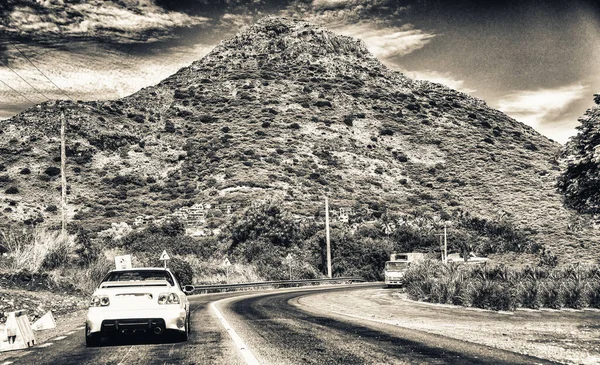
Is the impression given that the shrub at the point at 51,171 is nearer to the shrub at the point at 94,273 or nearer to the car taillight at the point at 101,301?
the shrub at the point at 94,273

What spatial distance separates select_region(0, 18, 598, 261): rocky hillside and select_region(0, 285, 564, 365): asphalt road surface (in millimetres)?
45819

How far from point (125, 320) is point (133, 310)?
0.68 feet

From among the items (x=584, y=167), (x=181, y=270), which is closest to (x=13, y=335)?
(x=584, y=167)

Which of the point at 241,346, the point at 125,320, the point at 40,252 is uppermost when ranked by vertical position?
the point at 40,252

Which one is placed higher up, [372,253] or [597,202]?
[597,202]

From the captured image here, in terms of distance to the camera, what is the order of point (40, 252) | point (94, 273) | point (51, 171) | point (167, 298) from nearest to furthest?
point (167, 298) < point (40, 252) < point (94, 273) < point (51, 171)

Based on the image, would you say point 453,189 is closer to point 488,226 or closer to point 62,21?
point 488,226

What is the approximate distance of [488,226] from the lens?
62031mm

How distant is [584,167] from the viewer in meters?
22.2

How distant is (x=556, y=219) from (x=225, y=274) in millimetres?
39071

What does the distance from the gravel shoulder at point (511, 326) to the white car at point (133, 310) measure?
540cm

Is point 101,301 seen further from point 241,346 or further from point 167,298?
point 241,346

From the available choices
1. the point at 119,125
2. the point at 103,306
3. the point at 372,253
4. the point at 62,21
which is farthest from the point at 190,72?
the point at 103,306

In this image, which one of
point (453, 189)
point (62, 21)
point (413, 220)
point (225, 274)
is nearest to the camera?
point (62, 21)
